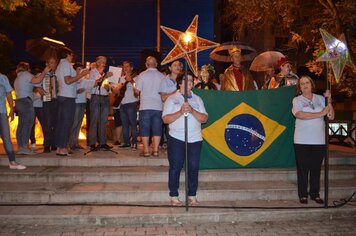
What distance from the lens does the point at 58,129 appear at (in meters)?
8.73

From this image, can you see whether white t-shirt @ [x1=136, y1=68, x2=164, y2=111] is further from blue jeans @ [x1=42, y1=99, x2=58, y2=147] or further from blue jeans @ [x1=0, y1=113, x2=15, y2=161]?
blue jeans @ [x1=0, y1=113, x2=15, y2=161]

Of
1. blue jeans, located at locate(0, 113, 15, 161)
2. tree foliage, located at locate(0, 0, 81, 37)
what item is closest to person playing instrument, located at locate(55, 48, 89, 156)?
blue jeans, located at locate(0, 113, 15, 161)

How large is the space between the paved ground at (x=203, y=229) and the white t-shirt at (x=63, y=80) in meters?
3.24

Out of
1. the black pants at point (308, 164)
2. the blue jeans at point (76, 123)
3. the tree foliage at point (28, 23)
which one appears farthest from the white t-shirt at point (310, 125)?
the tree foliage at point (28, 23)

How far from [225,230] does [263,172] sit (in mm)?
2236

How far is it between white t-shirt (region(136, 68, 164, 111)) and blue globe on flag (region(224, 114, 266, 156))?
157 cm

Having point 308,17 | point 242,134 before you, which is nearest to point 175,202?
point 242,134

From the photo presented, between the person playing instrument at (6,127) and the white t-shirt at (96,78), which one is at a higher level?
the white t-shirt at (96,78)

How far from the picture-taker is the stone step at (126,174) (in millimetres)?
7836

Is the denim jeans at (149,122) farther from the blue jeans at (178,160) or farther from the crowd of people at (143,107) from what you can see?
the blue jeans at (178,160)

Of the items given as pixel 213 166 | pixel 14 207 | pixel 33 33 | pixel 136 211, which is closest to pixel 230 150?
pixel 213 166

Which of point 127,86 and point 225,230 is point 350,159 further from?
point 127,86

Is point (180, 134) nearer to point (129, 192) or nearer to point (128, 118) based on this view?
point (129, 192)

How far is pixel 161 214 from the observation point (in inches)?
258
